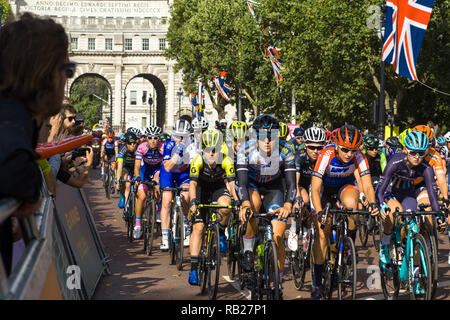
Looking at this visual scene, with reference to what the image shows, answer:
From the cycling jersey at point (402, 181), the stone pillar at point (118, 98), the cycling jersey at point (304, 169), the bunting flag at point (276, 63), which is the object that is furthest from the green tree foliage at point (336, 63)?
the stone pillar at point (118, 98)

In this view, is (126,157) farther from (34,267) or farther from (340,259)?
(34,267)

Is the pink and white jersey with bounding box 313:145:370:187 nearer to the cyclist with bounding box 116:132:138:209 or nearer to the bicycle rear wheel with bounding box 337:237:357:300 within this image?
the bicycle rear wheel with bounding box 337:237:357:300

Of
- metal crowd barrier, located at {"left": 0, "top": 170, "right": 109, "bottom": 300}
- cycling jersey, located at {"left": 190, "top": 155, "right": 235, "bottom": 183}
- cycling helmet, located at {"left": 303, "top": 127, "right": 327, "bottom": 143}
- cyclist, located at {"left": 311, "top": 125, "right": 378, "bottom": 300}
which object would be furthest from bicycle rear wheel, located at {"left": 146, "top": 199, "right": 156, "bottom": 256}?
metal crowd barrier, located at {"left": 0, "top": 170, "right": 109, "bottom": 300}

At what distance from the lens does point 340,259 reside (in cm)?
729

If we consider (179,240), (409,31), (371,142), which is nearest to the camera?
(179,240)

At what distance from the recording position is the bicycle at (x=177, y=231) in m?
9.89

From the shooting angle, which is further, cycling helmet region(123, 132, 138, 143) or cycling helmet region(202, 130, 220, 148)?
cycling helmet region(123, 132, 138, 143)

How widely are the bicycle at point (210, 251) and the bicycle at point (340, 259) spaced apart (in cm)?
124

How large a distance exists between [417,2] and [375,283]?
13125 millimetres

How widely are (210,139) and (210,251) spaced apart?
1450 millimetres

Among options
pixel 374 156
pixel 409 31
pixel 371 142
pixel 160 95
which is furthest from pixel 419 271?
pixel 160 95

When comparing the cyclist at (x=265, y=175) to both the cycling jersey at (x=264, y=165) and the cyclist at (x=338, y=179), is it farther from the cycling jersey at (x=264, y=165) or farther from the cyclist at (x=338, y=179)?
the cyclist at (x=338, y=179)

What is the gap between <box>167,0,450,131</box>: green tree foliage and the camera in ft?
104

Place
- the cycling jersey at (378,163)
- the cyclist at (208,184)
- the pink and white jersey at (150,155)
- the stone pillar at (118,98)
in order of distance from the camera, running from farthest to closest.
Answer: the stone pillar at (118,98)
the pink and white jersey at (150,155)
the cycling jersey at (378,163)
the cyclist at (208,184)
